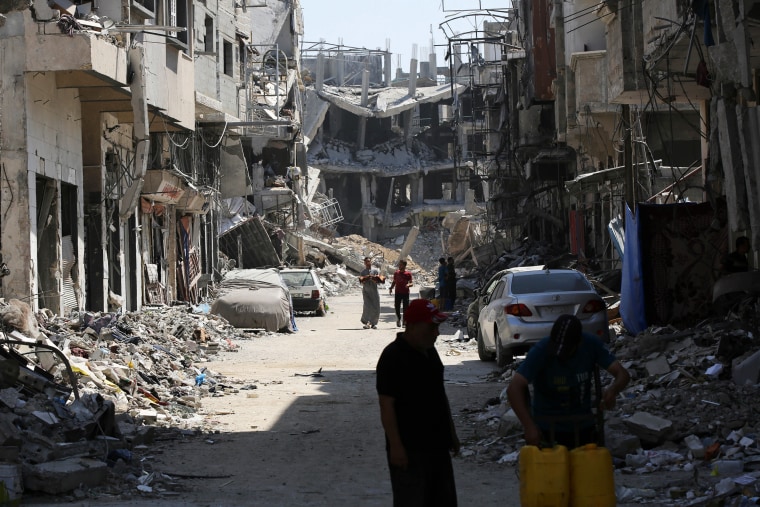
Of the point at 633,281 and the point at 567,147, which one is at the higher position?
the point at 567,147

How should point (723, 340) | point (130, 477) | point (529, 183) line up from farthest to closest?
point (529, 183)
point (723, 340)
point (130, 477)

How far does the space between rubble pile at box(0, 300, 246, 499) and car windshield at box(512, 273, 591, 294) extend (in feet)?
15.9

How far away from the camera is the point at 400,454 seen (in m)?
6.22

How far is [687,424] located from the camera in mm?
10383

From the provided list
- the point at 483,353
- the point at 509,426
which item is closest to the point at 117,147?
the point at 483,353

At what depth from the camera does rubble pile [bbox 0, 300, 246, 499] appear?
30.5 ft

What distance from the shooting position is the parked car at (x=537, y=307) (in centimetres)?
1727

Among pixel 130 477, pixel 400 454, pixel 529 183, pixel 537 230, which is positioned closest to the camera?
pixel 400 454

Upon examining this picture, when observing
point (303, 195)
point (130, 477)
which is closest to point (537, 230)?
point (303, 195)

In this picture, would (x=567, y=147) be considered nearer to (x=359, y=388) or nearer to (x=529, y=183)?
(x=529, y=183)

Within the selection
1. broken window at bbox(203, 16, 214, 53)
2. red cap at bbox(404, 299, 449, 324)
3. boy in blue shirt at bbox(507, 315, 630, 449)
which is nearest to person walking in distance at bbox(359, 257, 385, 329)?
broken window at bbox(203, 16, 214, 53)

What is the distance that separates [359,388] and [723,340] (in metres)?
5.55

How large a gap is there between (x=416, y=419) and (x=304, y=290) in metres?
30.2

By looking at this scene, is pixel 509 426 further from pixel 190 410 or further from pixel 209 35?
pixel 209 35
